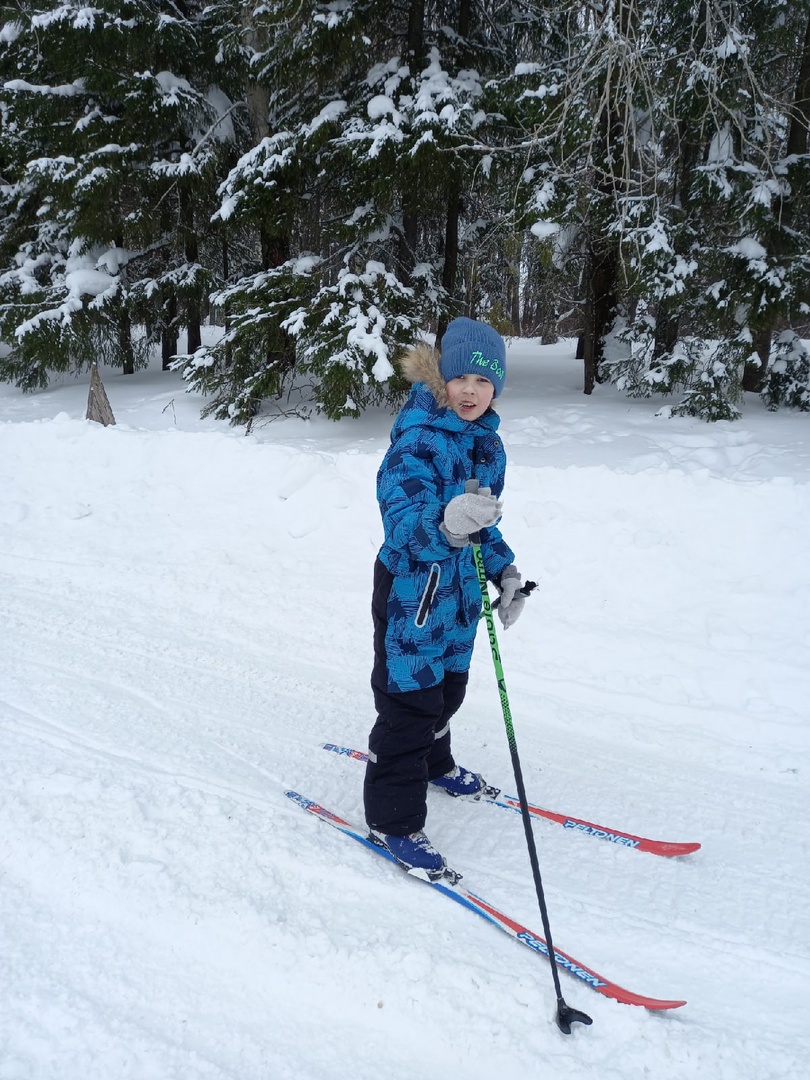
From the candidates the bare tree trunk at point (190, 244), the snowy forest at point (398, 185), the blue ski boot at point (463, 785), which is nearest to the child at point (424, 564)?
the blue ski boot at point (463, 785)

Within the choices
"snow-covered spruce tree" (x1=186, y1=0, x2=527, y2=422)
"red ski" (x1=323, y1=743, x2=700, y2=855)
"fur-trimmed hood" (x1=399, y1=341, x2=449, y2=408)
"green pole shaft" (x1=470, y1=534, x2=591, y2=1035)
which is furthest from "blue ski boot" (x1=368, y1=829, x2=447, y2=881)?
"snow-covered spruce tree" (x1=186, y1=0, x2=527, y2=422)

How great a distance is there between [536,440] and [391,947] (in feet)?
17.1

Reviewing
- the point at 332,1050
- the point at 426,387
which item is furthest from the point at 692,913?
the point at 426,387

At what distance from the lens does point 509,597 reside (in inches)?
113

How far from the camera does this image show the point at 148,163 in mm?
9633

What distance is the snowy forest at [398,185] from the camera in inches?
269

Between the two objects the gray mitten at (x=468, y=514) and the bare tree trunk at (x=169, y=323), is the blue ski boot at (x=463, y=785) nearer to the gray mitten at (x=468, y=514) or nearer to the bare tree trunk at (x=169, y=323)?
the gray mitten at (x=468, y=514)

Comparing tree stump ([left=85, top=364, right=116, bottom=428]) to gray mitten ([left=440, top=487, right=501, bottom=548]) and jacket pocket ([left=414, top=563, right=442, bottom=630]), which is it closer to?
jacket pocket ([left=414, top=563, right=442, bottom=630])

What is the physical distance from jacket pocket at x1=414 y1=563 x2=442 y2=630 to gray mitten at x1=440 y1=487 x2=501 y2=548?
0.25 meters

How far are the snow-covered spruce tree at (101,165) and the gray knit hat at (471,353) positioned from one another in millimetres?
7826

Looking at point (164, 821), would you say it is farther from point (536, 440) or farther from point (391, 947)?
point (536, 440)

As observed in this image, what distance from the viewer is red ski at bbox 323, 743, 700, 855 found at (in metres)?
2.89

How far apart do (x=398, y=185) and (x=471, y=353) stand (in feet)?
18.5

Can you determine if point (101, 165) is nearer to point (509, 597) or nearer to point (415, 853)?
point (509, 597)
